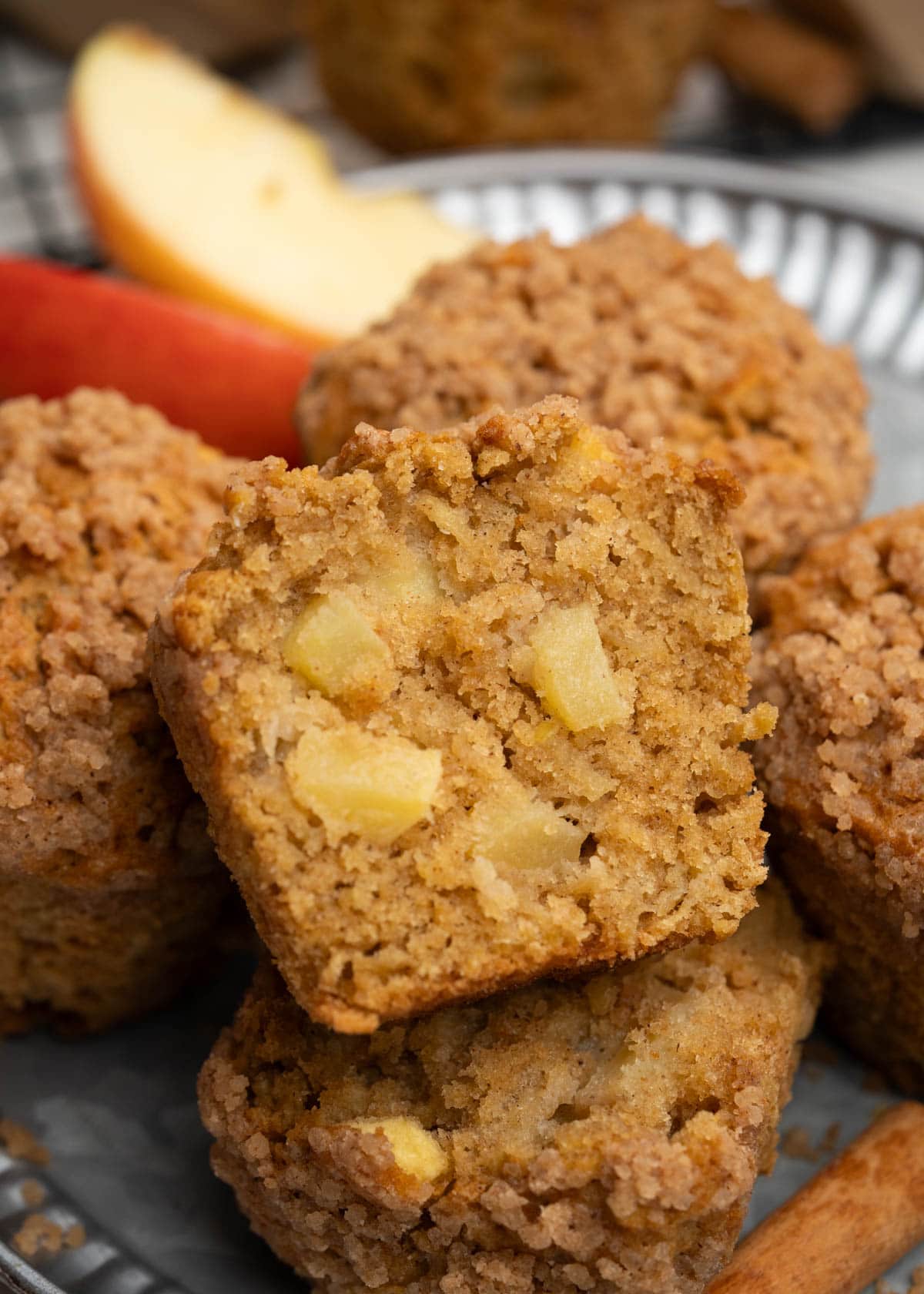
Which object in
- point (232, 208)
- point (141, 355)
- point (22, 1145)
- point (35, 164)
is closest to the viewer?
point (22, 1145)

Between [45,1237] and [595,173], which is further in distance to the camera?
[595,173]

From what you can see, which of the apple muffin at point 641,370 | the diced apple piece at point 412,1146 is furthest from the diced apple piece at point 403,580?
the diced apple piece at point 412,1146

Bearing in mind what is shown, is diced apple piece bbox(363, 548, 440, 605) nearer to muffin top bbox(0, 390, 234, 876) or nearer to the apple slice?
muffin top bbox(0, 390, 234, 876)

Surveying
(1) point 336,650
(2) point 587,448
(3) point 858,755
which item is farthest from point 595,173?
(1) point 336,650

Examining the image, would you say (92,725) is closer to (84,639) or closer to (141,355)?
(84,639)

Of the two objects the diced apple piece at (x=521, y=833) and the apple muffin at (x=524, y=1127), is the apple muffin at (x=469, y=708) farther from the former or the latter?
the apple muffin at (x=524, y=1127)

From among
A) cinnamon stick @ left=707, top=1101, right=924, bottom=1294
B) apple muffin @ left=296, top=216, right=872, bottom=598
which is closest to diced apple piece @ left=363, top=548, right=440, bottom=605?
apple muffin @ left=296, top=216, right=872, bottom=598
